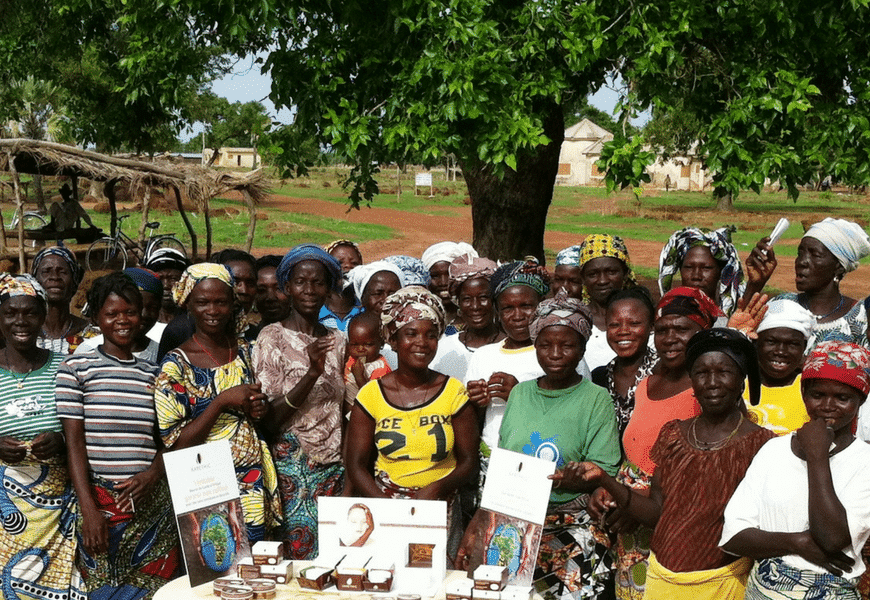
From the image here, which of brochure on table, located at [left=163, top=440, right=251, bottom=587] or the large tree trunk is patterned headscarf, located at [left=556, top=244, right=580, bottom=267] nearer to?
brochure on table, located at [left=163, top=440, right=251, bottom=587]

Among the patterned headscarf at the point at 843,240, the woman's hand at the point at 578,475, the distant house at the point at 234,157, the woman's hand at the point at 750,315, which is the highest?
the distant house at the point at 234,157

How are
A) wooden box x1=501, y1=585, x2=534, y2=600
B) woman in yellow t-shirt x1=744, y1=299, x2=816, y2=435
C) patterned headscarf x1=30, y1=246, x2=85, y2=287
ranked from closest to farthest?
wooden box x1=501, y1=585, x2=534, y2=600
woman in yellow t-shirt x1=744, y1=299, x2=816, y2=435
patterned headscarf x1=30, y1=246, x2=85, y2=287

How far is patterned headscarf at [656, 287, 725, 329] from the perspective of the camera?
3.78 meters

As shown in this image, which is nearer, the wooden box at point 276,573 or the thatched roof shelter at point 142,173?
the wooden box at point 276,573

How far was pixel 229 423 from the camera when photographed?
3934mm

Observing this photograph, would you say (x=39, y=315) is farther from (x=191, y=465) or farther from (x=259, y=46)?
(x=259, y=46)

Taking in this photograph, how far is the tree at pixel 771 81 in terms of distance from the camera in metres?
7.00

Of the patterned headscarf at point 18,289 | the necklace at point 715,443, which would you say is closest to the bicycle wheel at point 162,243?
the patterned headscarf at point 18,289

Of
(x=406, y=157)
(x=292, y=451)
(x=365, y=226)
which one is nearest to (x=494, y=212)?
(x=406, y=157)

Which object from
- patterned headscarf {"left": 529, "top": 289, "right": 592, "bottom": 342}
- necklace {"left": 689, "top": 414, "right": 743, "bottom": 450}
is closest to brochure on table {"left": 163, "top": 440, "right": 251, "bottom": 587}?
patterned headscarf {"left": 529, "top": 289, "right": 592, "bottom": 342}

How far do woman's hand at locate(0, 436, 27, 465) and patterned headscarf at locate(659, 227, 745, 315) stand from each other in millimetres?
3460

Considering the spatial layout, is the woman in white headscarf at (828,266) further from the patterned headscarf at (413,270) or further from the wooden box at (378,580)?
the wooden box at (378,580)

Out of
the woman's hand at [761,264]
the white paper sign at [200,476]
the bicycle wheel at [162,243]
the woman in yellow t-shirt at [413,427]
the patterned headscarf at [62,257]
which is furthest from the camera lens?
the bicycle wheel at [162,243]

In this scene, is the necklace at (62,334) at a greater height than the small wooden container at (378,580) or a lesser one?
greater
